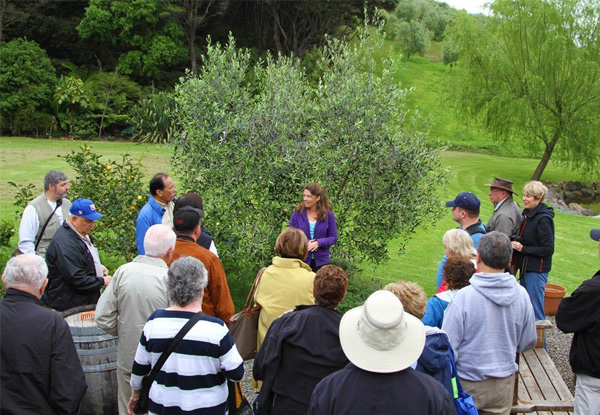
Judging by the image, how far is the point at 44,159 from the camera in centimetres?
1888

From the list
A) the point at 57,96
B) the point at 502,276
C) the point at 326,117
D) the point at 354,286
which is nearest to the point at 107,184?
the point at 326,117

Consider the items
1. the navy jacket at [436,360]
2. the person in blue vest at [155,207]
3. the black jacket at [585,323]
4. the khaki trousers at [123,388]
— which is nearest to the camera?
the navy jacket at [436,360]

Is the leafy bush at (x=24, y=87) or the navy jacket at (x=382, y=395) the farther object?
the leafy bush at (x=24, y=87)

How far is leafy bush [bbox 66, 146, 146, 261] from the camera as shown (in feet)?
27.5

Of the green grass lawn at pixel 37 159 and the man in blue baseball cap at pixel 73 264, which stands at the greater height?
the man in blue baseball cap at pixel 73 264

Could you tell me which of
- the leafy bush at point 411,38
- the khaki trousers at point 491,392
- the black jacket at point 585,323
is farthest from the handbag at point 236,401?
the leafy bush at point 411,38

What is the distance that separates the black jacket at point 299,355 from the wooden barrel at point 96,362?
1828mm

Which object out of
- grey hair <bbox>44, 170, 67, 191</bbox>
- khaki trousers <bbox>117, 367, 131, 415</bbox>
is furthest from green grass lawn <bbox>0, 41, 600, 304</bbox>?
khaki trousers <bbox>117, 367, 131, 415</bbox>

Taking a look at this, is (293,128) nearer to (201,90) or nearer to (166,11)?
(201,90)

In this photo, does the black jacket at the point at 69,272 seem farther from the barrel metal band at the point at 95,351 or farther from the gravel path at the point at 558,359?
the gravel path at the point at 558,359

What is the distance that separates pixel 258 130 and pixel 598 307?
5134 mm

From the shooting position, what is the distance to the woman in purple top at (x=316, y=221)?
7.02 meters

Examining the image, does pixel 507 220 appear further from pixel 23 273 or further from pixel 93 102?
pixel 93 102

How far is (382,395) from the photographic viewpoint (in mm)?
2678
